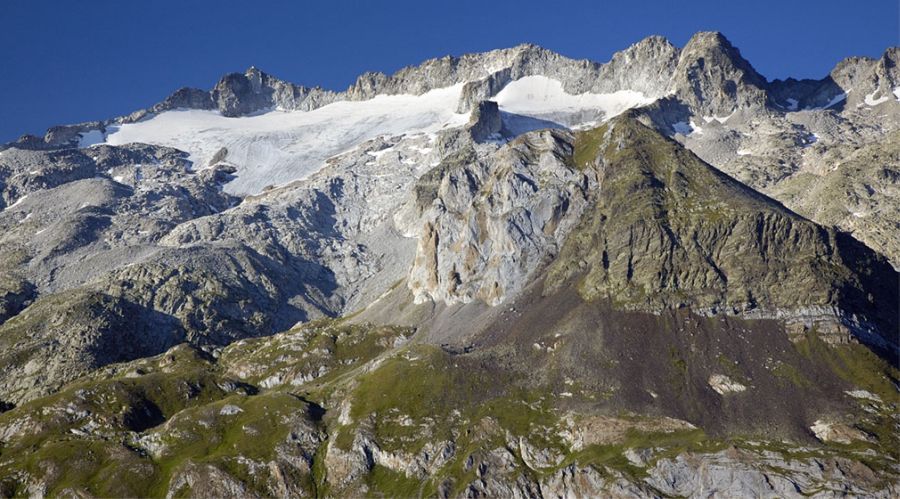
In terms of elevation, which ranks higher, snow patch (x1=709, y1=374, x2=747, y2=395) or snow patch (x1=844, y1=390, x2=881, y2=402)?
snow patch (x1=709, y1=374, x2=747, y2=395)

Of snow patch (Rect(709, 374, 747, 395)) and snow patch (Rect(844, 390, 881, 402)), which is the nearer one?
snow patch (Rect(844, 390, 881, 402))

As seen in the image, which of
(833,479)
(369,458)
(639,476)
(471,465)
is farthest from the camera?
(369,458)

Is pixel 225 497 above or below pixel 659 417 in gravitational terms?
below

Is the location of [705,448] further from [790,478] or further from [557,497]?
[557,497]

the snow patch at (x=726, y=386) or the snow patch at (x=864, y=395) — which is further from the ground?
the snow patch at (x=726, y=386)

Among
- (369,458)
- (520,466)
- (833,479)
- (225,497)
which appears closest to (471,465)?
(520,466)

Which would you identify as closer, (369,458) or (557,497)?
(557,497)

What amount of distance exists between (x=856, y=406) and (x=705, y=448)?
141 feet

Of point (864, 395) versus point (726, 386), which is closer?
point (864, 395)

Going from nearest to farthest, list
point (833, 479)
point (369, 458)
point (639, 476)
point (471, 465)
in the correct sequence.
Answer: point (833, 479), point (639, 476), point (471, 465), point (369, 458)

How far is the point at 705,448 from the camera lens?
570 ft

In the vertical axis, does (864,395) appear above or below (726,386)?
below

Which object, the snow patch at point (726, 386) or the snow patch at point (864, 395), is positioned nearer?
the snow patch at point (864, 395)

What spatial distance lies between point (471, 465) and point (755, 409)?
6740 cm
